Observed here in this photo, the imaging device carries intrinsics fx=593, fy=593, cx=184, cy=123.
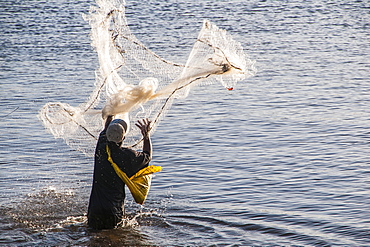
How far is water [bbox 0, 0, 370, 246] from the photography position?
819 centimetres

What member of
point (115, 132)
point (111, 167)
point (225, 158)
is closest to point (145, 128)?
point (115, 132)

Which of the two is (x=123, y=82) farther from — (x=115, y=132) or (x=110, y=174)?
(x=110, y=174)

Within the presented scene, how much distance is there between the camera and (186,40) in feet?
74.6

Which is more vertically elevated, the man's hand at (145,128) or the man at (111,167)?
the man's hand at (145,128)

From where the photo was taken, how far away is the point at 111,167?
7203mm

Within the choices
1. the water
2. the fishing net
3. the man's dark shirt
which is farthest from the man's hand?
the water

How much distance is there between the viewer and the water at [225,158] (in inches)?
322

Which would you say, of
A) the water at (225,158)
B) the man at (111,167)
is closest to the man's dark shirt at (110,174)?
the man at (111,167)

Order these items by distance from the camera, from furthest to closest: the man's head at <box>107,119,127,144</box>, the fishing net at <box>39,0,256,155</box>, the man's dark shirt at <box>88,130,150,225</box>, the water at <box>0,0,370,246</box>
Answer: the water at <box>0,0,370,246</box> → the fishing net at <box>39,0,256,155</box> → the man's dark shirt at <box>88,130,150,225</box> → the man's head at <box>107,119,127,144</box>

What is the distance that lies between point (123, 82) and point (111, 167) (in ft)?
4.39

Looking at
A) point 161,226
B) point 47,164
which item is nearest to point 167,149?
point 47,164

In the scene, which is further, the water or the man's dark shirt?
the water

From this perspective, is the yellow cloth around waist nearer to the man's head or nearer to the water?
the man's head

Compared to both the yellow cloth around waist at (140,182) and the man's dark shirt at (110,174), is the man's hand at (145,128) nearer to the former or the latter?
the man's dark shirt at (110,174)
